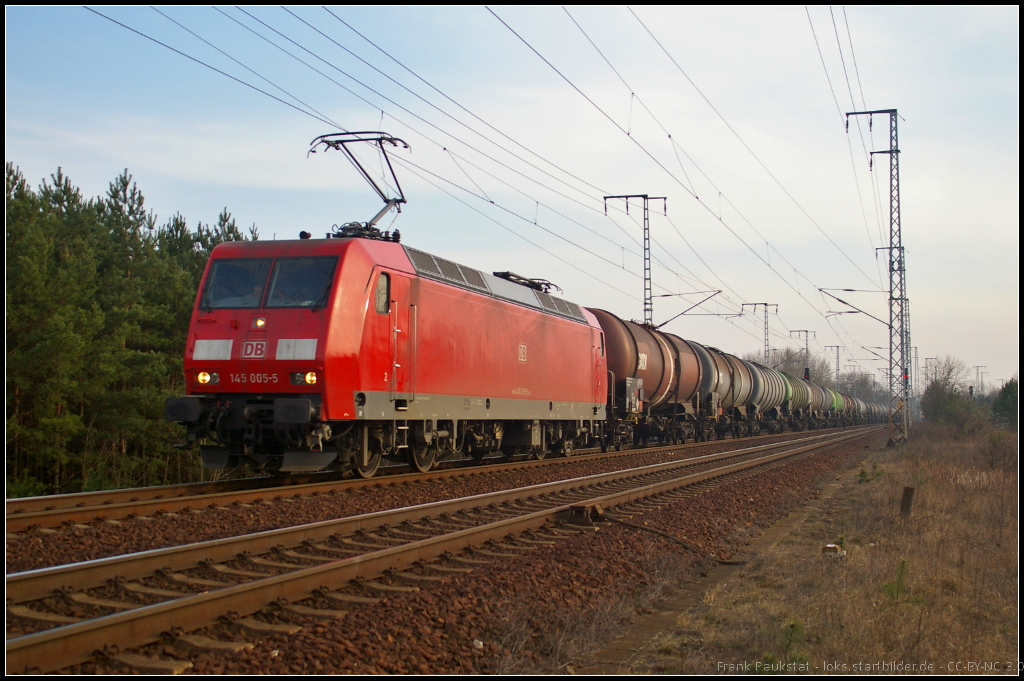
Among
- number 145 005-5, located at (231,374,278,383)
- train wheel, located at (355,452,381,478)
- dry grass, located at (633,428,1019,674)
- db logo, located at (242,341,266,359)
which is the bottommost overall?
dry grass, located at (633,428,1019,674)

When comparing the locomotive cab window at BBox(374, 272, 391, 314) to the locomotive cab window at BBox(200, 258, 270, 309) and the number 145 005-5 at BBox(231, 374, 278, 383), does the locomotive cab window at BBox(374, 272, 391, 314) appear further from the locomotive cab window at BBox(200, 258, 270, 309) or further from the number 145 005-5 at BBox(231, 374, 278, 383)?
the number 145 005-5 at BBox(231, 374, 278, 383)

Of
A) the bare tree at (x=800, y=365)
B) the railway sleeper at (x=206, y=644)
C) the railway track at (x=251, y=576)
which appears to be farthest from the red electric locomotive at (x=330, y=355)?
the bare tree at (x=800, y=365)

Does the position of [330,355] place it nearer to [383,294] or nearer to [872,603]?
[383,294]

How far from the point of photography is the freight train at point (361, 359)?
10680mm

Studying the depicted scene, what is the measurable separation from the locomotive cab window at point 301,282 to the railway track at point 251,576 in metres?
3.52

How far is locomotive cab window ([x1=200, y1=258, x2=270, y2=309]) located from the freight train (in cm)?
2

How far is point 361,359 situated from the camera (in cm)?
1112

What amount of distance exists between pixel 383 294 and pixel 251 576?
6.14 meters

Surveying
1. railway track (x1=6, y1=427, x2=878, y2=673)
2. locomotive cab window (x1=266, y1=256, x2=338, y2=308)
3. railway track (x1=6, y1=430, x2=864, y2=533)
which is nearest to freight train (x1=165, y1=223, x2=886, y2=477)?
locomotive cab window (x1=266, y1=256, x2=338, y2=308)

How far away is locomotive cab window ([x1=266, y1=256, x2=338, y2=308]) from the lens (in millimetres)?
10820

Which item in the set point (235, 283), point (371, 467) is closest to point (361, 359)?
point (235, 283)

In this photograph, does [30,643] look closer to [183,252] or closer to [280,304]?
[280,304]

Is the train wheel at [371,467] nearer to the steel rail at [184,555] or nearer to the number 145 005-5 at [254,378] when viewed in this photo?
the number 145 005-5 at [254,378]

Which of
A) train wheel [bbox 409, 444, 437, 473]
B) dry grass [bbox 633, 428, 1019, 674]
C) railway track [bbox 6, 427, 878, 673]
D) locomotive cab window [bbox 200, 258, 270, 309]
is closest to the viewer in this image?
railway track [bbox 6, 427, 878, 673]
